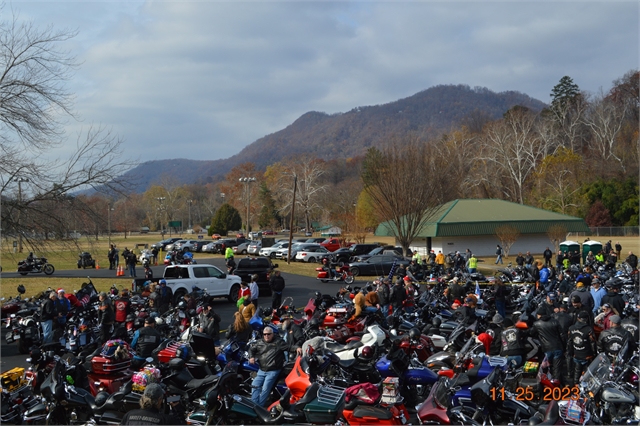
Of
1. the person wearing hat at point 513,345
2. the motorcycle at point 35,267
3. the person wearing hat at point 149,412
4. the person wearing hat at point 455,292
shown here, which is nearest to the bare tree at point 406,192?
the motorcycle at point 35,267

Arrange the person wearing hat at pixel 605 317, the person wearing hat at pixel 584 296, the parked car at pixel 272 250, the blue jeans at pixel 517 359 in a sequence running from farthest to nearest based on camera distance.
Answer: the parked car at pixel 272 250, the person wearing hat at pixel 584 296, the person wearing hat at pixel 605 317, the blue jeans at pixel 517 359

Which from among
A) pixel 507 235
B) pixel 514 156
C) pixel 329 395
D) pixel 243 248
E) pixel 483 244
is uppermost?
pixel 514 156

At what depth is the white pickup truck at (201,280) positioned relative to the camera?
70.3ft

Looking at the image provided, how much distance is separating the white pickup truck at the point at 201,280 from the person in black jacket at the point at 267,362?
1263cm

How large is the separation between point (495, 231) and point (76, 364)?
41.4 metres

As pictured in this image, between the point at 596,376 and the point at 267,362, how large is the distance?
4.79 m

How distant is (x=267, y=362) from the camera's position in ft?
28.4

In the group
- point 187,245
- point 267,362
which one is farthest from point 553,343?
point 187,245

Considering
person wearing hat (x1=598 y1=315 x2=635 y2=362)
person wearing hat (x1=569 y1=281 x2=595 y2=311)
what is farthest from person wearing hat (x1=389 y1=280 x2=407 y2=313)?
person wearing hat (x1=598 y1=315 x2=635 y2=362)

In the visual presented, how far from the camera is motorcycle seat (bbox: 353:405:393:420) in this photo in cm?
723

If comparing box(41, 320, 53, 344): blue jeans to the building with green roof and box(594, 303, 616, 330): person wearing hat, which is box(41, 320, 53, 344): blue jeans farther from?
the building with green roof

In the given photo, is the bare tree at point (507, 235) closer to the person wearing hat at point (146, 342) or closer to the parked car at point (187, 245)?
the parked car at point (187, 245)

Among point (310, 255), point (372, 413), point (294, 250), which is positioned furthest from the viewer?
point (294, 250)

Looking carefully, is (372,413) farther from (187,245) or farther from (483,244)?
(187,245)
